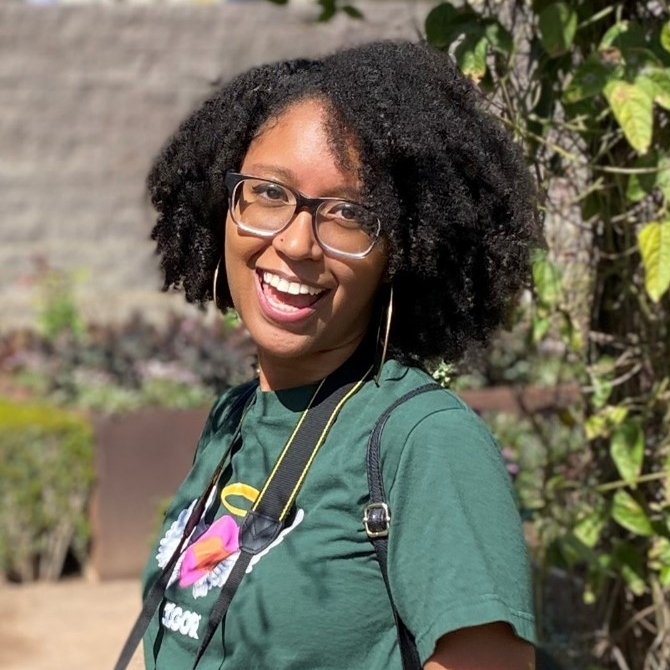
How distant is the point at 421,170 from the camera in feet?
6.00

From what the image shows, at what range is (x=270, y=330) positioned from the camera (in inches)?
73.0

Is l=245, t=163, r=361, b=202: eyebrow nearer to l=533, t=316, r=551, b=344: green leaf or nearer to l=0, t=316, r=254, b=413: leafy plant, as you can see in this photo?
Result: l=533, t=316, r=551, b=344: green leaf

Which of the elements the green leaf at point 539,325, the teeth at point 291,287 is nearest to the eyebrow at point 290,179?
the teeth at point 291,287

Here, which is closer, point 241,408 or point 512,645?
point 512,645

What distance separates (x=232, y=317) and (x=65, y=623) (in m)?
3.45

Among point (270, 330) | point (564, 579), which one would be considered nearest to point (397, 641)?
point (270, 330)

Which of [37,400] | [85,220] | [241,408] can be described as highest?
A: [241,408]

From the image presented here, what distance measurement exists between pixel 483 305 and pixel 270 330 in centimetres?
33

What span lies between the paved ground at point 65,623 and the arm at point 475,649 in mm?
3927

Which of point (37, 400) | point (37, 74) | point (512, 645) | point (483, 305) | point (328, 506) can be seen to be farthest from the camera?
point (37, 74)

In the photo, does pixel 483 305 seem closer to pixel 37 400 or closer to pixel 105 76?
pixel 37 400

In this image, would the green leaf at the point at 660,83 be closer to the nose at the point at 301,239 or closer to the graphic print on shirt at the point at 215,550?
the nose at the point at 301,239

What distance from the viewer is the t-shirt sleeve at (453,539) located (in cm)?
153

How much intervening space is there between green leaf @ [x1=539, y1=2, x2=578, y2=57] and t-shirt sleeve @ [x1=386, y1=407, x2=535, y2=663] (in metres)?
1.03
